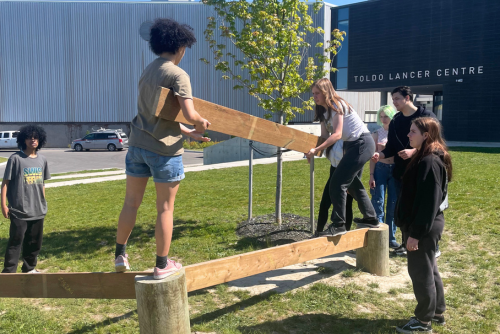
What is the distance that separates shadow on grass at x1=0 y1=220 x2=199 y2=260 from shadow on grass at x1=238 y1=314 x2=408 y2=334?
2.87m

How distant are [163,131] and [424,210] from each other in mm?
1964

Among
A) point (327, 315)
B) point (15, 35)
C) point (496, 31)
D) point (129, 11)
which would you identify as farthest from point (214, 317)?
point (15, 35)

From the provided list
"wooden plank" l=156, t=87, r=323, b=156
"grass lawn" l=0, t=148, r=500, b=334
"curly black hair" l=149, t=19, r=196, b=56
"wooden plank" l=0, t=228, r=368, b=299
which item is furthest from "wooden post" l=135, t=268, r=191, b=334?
"curly black hair" l=149, t=19, r=196, b=56

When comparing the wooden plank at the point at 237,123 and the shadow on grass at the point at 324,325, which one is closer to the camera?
the wooden plank at the point at 237,123

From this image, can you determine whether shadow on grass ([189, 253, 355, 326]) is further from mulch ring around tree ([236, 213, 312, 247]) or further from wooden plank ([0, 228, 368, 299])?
mulch ring around tree ([236, 213, 312, 247])

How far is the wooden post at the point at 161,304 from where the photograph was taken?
9.73 ft

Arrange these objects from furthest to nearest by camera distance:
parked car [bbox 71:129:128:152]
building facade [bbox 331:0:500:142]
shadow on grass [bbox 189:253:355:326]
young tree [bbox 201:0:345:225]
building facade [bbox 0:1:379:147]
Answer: building facade [bbox 0:1:379:147], parked car [bbox 71:129:128:152], building facade [bbox 331:0:500:142], young tree [bbox 201:0:345:225], shadow on grass [bbox 189:253:355:326]

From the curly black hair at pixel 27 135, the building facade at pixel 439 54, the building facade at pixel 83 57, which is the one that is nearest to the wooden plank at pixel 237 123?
the curly black hair at pixel 27 135

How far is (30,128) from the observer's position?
15.5 feet

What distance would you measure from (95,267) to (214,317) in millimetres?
2026

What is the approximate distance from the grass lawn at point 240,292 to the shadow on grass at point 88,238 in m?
0.02

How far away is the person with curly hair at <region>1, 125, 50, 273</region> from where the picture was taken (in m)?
4.53

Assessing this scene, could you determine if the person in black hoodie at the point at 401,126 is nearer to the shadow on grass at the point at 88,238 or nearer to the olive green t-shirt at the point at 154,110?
the olive green t-shirt at the point at 154,110

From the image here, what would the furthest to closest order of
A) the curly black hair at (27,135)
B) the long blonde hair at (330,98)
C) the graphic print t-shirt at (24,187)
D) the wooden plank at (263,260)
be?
1. the curly black hair at (27,135)
2. the graphic print t-shirt at (24,187)
3. the long blonde hair at (330,98)
4. the wooden plank at (263,260)
